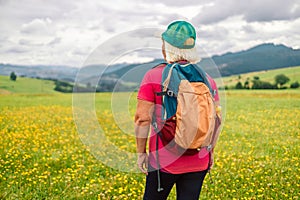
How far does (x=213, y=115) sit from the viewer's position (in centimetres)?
318

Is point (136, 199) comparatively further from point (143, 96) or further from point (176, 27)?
point (176, 27)

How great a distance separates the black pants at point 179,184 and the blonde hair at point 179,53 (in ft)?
3.52

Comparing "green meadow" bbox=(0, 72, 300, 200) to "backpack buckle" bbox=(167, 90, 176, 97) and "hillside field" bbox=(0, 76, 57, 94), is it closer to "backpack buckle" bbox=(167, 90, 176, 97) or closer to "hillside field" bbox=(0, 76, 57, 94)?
"backpack buckle" bbox=(167, 90, 176, 97)

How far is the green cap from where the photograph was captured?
311cm

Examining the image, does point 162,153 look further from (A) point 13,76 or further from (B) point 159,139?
(A) point 13,76

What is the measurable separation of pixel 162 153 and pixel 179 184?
1.46 feet

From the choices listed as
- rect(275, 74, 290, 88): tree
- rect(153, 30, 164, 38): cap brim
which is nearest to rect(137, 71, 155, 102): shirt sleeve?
rect(153, 30, 164, 38): cap brim

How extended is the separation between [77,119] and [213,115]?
5.95 feet

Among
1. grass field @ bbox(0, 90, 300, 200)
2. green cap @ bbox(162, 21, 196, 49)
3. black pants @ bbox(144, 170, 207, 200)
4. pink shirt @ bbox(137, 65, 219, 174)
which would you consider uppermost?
green cap @ bbox(162, 21, 196, 49)

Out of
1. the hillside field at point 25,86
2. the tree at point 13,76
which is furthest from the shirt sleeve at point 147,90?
the tree at point 13,76

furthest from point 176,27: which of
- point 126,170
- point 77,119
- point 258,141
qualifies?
point 258,141

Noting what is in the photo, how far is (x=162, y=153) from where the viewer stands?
10.5 feet

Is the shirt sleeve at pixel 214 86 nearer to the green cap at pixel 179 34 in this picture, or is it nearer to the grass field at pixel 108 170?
the green cap at pixel 179 34

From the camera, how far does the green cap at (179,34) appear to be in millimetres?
3107
